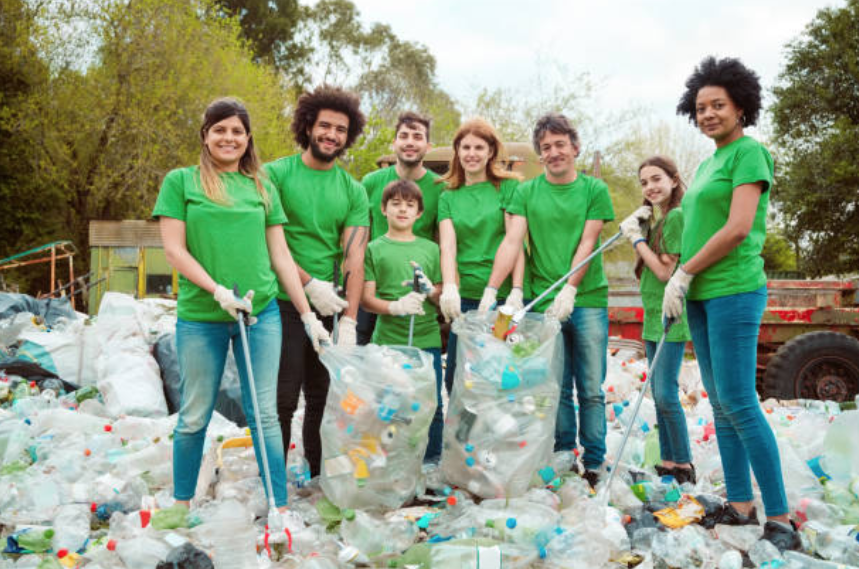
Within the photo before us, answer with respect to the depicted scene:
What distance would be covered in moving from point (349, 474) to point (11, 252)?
14955 millimetres

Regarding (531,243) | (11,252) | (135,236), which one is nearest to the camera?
(531,243)

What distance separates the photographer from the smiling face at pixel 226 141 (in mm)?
2701

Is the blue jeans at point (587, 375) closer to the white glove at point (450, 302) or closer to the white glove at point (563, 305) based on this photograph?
the white glove at point (563, 305)

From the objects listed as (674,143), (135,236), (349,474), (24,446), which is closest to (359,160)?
(135,236)

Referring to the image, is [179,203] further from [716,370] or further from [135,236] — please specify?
[135,236]

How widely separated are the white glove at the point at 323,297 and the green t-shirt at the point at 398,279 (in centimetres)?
31

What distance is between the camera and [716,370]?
103 inches

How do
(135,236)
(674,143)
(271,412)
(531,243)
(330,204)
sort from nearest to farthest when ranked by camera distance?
(271,412) < (330,204) < (531,243) < (135,236) < (674,143)

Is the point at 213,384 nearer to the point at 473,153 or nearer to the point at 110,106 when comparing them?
the point at 473,153

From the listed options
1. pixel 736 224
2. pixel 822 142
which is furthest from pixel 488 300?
pixel 822 142

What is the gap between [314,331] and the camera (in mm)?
2865

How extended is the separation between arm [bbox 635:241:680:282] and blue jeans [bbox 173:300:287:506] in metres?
1.88

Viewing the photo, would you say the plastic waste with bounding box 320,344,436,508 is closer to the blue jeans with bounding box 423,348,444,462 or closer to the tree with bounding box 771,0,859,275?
the blue jeans with bounding box 423,348,444,462

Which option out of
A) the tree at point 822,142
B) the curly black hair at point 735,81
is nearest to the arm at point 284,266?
the curly black hair at point 735,81
